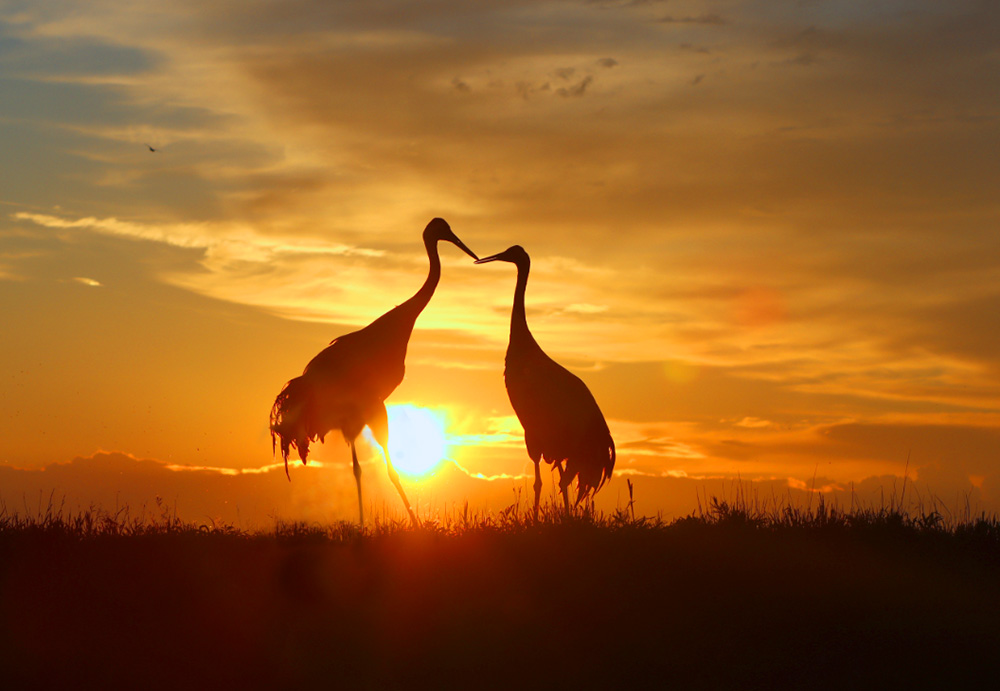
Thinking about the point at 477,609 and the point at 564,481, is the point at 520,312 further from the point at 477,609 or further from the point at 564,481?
the point at 477,609

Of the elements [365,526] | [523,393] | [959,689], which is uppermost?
[523,393]

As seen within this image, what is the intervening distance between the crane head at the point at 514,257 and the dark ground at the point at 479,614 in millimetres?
4607

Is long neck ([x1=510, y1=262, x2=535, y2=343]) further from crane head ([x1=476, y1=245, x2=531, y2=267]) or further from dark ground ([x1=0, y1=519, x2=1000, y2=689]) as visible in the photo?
dark ground ([x1=0, y1=519, x2=1000, y2=689])

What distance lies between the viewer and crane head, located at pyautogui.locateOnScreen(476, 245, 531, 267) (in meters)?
14.5

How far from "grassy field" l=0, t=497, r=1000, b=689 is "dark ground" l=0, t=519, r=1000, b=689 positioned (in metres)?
0.02

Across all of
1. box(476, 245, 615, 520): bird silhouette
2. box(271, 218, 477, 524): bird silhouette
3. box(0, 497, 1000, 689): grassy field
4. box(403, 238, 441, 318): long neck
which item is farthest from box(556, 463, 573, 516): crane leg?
box(403, 238, 441, 318): long neck

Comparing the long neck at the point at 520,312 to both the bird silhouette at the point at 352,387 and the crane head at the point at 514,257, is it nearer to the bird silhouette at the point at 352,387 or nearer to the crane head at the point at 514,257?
the crane head at the point at 514,257

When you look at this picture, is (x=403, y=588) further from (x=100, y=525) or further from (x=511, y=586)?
(x=100, y=525)

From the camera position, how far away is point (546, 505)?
1294cm

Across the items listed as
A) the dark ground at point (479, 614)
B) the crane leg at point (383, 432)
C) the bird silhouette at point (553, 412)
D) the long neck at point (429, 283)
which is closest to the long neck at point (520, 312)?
the bird silhouette at point (553, 412)

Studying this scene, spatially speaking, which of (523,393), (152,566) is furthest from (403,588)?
(523,393)

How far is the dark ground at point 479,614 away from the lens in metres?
8.57

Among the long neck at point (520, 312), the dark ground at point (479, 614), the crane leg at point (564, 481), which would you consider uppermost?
the long neck at point (520, 312)

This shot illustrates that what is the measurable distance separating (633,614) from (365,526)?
387 cm
